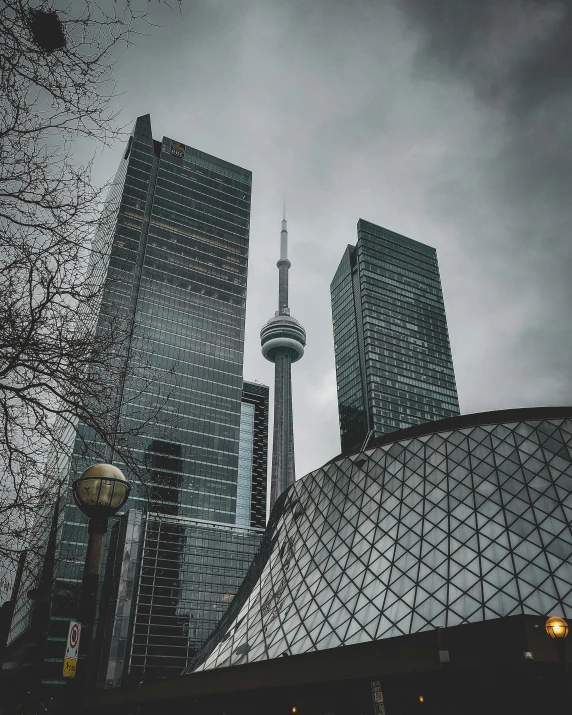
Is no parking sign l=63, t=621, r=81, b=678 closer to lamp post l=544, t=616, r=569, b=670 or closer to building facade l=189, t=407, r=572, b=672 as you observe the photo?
lamp post l=544, t=616, r=569, b=670

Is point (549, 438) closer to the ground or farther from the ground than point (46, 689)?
farther from the ground

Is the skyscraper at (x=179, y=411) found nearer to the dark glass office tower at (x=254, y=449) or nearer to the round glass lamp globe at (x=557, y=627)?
the dark glass office tower at (x=254, y=449)

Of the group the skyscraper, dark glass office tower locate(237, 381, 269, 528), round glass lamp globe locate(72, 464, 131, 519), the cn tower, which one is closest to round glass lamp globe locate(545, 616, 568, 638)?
round glass lamp globe locate(72, 464, 131, 519)

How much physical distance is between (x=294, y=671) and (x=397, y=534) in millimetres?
12623

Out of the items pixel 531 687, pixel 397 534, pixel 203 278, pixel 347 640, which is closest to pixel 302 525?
pixel 397 534

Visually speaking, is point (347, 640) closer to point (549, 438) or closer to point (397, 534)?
point (397, 534)

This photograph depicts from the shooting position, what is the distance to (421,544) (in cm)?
3322

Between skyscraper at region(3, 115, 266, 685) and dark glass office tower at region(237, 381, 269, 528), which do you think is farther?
dark glass office tower at region(237, 381, 269, 528)

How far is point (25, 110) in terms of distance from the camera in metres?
6.07

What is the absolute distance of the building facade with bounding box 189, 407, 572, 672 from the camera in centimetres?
2897

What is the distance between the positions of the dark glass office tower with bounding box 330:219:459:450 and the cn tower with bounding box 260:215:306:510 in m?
16.9

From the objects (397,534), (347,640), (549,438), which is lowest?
(347,640)

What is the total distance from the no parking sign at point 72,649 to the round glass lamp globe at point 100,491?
3.86ft

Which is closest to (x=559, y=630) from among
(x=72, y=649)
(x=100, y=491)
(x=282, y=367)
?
(x=72, y=649)
